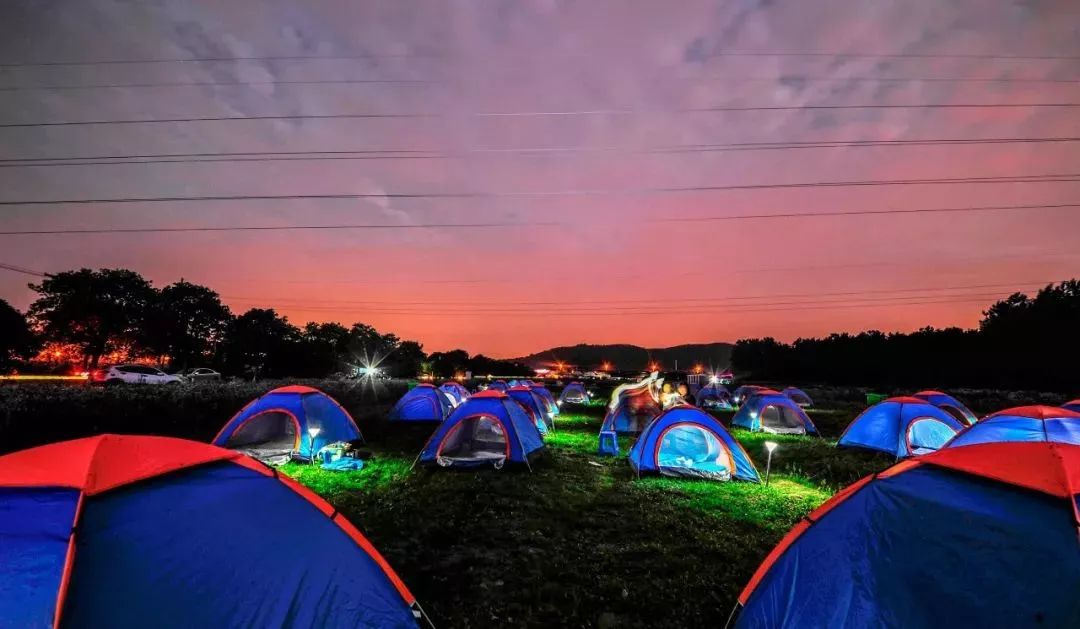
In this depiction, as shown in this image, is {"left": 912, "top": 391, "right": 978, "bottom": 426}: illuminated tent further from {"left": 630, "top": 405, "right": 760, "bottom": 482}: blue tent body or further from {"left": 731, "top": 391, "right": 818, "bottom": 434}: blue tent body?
{"left": 630, "top": 405, "right": 760, "bottom": 482}: blue tent body

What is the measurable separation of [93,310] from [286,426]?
157ft

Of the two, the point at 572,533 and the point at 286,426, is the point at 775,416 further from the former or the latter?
the point at 286,426

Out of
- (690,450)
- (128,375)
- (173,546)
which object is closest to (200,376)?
(128,375)

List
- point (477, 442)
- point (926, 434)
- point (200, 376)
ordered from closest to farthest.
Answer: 1. point (477, 442)
2. point (926, 434)
3. point (200, 376)

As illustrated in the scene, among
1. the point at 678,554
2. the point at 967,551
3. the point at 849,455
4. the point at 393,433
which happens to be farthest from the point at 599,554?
the point at 393,433

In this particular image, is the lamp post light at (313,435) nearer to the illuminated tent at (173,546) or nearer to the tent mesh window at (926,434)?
the illuminated tent at (173,546)

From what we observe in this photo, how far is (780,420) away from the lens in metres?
20.5

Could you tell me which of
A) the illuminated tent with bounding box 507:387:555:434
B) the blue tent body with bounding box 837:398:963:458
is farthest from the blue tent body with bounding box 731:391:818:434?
the illuminated tent with bounding box 507:387:555:434

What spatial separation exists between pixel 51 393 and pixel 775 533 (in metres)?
16.8

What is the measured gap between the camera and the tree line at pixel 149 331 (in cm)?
4347

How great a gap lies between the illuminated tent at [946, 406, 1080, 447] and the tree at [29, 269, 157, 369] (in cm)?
6363

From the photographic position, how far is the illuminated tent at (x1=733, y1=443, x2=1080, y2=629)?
3.01m

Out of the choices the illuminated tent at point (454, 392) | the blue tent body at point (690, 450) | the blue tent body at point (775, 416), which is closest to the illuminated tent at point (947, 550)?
the blue tent body at point (690, 450)

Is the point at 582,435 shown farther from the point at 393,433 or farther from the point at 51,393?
the point at 51,393
